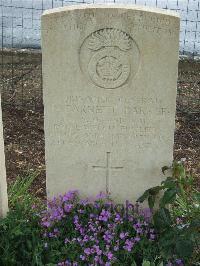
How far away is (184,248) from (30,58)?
15.1 feet

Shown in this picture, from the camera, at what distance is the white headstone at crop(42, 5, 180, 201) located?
369 centimetres

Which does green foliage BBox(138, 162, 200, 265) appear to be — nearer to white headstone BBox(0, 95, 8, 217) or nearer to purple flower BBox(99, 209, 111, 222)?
purple flower BBox(99, 209, 111, 222)

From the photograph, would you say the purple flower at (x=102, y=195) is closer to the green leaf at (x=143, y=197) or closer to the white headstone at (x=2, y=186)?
the green leaf at (x=143, y=197)

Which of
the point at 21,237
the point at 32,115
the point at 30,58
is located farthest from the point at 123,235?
the point at 30,58

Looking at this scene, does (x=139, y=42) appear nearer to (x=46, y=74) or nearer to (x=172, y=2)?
(x=46, y=74)

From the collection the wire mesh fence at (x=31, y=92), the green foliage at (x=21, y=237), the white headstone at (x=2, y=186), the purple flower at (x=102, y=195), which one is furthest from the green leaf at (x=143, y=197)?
the wire mesh fence at (x=31, y=92)

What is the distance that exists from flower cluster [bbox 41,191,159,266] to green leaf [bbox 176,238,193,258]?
26cm

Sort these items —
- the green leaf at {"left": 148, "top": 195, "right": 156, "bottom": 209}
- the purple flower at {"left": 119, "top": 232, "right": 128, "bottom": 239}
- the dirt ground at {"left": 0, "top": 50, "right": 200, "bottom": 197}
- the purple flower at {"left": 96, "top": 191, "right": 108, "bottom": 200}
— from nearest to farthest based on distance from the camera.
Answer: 1. the purple flower at {"left": 119, "top": 232, "right": 128, "bottom": 239}
2. the green leaf at {"left": 148, "top": 195, "right": 156, "bottom": 209}
3. the purple flower at {"left": 96, "top": 191, "right": 108, "bottom": 200}
4. the dirt ground at {"left": 0, "top": 50, "right": 200, "bottom": 197}

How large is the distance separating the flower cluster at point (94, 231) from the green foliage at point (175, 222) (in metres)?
0.13

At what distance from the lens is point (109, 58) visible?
12.4 feet

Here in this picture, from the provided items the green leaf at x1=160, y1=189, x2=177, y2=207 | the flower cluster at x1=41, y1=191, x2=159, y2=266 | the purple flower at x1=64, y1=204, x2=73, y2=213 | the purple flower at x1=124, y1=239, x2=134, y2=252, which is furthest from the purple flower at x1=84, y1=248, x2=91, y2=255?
the green leaf at x1=160, y1=189, x2=177, y2=207

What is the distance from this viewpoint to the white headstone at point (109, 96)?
3.69 meters

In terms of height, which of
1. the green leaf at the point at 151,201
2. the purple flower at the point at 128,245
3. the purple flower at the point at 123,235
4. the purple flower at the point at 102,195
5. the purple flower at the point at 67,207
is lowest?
the purple flower at the point at 128,245

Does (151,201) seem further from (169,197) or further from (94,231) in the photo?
(94,231)
